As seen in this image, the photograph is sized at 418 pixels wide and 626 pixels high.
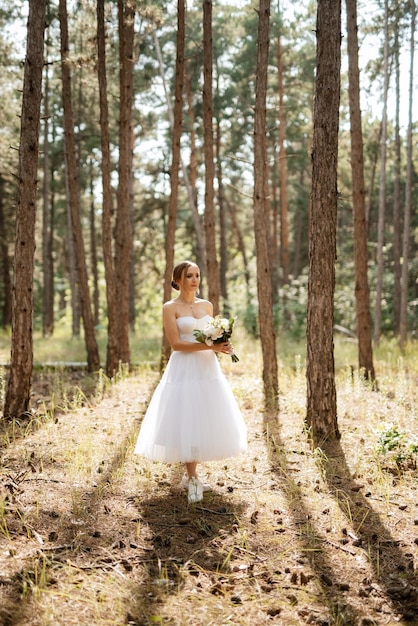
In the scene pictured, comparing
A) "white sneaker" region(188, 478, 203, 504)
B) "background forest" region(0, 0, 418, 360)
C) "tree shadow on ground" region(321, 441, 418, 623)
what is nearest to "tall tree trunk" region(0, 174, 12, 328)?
"background forest" region(0, 0, 418, 360)

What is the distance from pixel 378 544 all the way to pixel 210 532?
1495 mm

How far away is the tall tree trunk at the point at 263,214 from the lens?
10.7 m

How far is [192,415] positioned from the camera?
19.3 ft

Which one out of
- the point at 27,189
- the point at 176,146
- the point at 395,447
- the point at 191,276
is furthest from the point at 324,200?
the point at 176,146

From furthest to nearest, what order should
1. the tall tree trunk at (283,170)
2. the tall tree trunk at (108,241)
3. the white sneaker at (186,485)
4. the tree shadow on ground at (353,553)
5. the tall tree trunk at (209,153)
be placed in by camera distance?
1. the tall tree trunk at (283,170)
2. the tall tree trunk at (108,241)
3. the tall tree trunk at (209,153)
4. the white sneaker at (186,485)
5. the tree shadow on ground at (353,553)

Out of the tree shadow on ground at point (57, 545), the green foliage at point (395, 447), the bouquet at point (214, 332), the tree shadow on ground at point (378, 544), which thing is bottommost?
the tree shadow on ground at point (378, 544)

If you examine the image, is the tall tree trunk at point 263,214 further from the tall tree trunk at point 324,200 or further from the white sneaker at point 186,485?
the white sneaker at point 186,485

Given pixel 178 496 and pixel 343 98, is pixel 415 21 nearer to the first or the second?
pixel 343 98

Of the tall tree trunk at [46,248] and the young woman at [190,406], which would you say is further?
the tall tree trunk at [46,248]

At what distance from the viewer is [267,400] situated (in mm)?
10547

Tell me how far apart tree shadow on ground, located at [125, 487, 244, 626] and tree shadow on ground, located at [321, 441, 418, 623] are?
1.14m

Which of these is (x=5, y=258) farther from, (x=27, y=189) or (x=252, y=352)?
(x=27, y=189)

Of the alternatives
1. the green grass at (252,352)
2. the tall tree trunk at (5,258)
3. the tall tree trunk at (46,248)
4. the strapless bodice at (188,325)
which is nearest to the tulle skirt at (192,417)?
the strapless bodice at (188,325)

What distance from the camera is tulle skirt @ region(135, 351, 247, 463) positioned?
5863 mm
